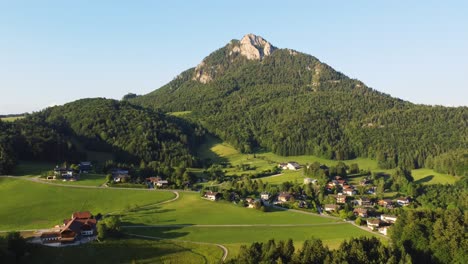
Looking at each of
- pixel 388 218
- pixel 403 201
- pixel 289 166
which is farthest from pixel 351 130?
pixel 388 218

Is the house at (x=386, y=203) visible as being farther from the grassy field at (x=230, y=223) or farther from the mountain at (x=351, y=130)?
the mountain at (x=351, y=130)

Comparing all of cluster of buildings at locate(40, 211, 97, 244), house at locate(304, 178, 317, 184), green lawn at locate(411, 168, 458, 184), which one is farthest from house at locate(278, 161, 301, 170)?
cluster of buildings at locate(40, 211, 97, 244)

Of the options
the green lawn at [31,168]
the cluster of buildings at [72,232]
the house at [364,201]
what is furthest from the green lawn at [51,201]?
the house at [364,201]

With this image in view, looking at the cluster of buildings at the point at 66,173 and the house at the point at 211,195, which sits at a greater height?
the cluster of buildings at the point at 66,173

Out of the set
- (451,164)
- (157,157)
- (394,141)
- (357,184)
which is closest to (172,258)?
(357,184)

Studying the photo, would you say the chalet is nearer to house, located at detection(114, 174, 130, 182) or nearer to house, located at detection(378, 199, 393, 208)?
house, located at detection(114, 174, 130, 182)

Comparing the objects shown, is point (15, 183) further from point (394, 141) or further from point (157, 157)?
point (394, 141)
